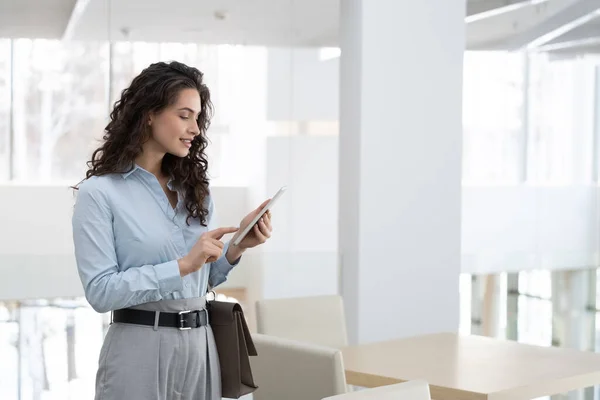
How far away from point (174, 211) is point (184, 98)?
293 millimetres

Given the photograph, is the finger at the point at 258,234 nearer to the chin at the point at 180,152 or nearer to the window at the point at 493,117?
the chin at the point at 180,152

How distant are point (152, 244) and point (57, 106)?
7.74 feet

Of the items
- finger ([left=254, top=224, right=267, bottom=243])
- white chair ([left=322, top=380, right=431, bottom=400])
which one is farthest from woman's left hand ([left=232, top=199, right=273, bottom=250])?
white chair ([left=322, top=380, right=431, bottom=400])

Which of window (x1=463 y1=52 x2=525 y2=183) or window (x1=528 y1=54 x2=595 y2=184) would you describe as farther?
window (x1=528 y1=54 x2=595 y2=184)

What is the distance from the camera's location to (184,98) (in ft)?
7.73

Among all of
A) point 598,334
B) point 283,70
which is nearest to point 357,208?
point 283,70

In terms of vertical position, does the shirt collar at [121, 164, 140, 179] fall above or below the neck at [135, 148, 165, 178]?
below

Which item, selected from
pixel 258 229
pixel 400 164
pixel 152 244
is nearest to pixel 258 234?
pixel 258 229

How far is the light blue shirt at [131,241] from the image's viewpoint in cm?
221

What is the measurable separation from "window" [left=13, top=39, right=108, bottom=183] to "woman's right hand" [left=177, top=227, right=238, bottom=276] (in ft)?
7.87

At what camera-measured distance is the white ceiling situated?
14.7ft

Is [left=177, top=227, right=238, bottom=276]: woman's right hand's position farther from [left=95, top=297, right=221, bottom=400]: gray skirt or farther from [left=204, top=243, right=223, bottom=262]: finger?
[left=95, top=297, right=221, bottom=400]: gray skirt

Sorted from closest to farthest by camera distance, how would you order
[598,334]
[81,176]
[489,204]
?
[81,176], [489,204], [598,334]

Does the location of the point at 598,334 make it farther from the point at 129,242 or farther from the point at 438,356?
the point at 129,242
